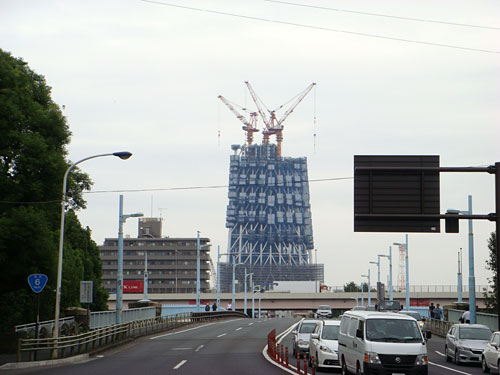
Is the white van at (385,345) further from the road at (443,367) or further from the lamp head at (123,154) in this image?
the lamp head at (123,154)

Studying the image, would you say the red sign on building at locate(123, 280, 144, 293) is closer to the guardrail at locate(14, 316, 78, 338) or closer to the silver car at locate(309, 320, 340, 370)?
the guardrail at locate(14, 316, 78, 338)

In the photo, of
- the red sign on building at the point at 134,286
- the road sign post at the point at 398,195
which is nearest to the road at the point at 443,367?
the road sign post at the point at 398,195

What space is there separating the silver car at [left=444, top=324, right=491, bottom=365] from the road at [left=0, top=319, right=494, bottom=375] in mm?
382

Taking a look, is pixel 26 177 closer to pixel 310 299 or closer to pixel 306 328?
pixel 306 328

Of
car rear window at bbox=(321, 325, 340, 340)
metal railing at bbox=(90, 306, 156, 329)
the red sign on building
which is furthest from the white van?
the red sign on building

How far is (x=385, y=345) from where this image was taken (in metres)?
19.6

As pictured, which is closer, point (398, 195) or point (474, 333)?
point (398, 195)

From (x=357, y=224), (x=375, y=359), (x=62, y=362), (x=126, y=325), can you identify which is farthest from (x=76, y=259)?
(x=375, y=359)

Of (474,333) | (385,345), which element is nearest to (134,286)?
(474,333)

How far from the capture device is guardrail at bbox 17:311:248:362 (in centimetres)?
2852

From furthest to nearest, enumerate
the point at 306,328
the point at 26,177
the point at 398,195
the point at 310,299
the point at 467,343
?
the point at 310,299 < the point at 26,177 < the point at 306,328 < the point at 467,343 < the point at 398,195

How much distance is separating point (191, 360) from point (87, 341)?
6.22 m

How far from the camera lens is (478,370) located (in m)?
26.7

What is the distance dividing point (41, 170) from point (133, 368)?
12395 millimetres
